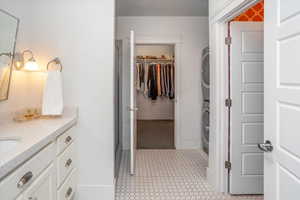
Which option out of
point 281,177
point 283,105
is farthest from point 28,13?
point 281,177

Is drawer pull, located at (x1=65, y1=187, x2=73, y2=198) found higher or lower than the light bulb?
lower

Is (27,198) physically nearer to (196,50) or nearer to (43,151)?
(43,151)

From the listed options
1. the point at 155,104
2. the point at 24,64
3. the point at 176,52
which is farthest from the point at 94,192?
the point at 155,104

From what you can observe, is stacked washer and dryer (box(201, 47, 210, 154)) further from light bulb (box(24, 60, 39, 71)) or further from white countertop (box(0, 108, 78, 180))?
light bulb (box(24, 60, 39, 71))

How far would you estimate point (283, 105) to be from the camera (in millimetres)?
1226

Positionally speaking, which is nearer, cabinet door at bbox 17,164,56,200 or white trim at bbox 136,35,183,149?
cabinet door at bbox 17,164,56,200

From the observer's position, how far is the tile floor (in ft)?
7.80

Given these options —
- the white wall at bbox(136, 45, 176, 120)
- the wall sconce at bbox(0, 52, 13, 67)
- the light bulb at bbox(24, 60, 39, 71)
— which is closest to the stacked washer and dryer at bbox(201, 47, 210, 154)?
the light bulb at bbox(24, 60, 39, 71)

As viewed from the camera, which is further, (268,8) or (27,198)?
(268,8)

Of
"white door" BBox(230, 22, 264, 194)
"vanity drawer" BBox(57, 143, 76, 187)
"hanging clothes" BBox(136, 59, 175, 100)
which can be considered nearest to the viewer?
"vanity drawer" BBox(57, 143, 76, 187)

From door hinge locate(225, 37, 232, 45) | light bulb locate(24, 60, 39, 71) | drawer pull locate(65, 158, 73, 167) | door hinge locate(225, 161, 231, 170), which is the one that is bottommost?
door hinge locate(225, 161, 231, 170)

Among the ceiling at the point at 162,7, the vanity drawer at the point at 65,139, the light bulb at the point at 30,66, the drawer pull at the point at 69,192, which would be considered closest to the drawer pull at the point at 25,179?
the vanity drawer at the point at 65,139

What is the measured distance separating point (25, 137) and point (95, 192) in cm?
120

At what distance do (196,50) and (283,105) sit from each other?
3.09 m
